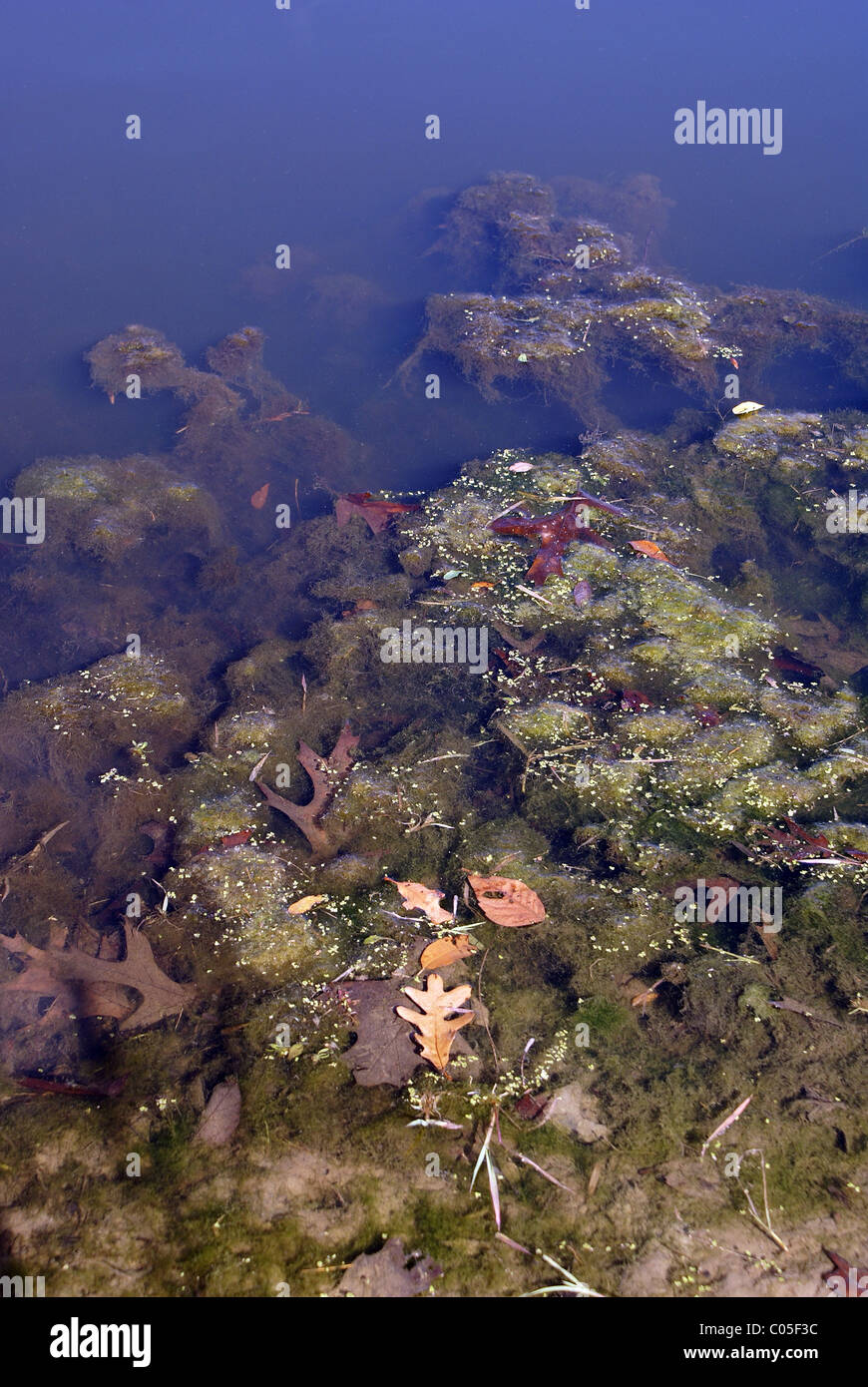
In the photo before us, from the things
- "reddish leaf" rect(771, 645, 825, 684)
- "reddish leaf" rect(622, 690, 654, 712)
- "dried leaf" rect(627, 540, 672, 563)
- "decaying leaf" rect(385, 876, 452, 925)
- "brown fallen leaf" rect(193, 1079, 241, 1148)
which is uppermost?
"dried leaf" rect(627, 540, 672, 563)

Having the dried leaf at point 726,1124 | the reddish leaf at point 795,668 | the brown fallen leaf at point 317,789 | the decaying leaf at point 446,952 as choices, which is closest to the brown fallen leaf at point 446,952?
the decaying leaf at point 446,952

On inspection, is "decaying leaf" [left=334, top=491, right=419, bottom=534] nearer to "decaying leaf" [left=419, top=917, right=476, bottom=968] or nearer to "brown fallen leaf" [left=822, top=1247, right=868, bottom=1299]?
"decaying leaf" [left=419, top=917, right=476, bottom=968]

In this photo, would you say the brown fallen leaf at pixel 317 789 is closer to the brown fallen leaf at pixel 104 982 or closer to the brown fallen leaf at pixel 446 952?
the brown fallen leaf at pixel 446 952

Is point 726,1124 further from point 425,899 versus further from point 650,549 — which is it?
point 650,549


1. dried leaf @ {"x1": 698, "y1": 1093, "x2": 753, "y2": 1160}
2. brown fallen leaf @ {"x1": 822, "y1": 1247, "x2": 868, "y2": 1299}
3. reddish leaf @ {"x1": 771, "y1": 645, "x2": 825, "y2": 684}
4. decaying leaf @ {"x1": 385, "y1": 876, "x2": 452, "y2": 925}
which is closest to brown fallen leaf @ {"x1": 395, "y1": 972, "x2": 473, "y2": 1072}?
decaying leaf @ {"x1": 385, "y1": 876, "x2": 452, "y2": 925}

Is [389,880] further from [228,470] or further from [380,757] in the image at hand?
[228,470]

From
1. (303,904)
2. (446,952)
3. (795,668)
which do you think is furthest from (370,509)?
(446,952)
